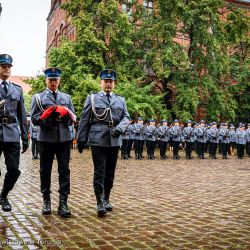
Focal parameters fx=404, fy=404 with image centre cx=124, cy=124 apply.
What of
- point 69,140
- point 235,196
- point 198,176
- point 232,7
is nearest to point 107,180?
point 69,140

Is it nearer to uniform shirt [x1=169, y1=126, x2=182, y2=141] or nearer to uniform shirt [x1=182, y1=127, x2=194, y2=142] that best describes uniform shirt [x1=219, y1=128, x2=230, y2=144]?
uniform shirt [x1=182, y1=127, x2=194, y2=142]

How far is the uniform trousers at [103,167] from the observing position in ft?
20.0

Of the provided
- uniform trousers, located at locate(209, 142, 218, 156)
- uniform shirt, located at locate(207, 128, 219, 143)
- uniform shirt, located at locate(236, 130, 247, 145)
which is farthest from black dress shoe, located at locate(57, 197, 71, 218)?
uniform shirt, located at locate(236, 130, 247, 145)

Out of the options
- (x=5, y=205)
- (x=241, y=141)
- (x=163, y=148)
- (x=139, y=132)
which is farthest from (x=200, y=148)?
(x=5, y=205)

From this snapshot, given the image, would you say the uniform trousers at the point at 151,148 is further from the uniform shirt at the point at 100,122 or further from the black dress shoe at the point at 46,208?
the black dress shoe at the point at 46,208

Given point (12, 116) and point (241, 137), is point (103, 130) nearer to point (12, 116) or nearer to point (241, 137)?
point (12, 116)

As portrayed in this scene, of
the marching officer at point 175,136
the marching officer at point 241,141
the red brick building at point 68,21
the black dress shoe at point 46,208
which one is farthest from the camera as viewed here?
the red brick building at point 68,21

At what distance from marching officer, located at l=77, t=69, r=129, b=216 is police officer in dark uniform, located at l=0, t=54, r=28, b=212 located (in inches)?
37.0

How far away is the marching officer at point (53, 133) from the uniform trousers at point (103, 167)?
419mm

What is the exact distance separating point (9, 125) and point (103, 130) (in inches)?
55.0

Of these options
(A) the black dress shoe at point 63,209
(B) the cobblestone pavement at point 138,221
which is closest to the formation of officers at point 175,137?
(B) the cobblestone pavement at point 138,221

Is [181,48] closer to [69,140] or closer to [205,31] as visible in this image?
[205,31]

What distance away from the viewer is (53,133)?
19.8 ft

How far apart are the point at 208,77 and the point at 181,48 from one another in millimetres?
2909
